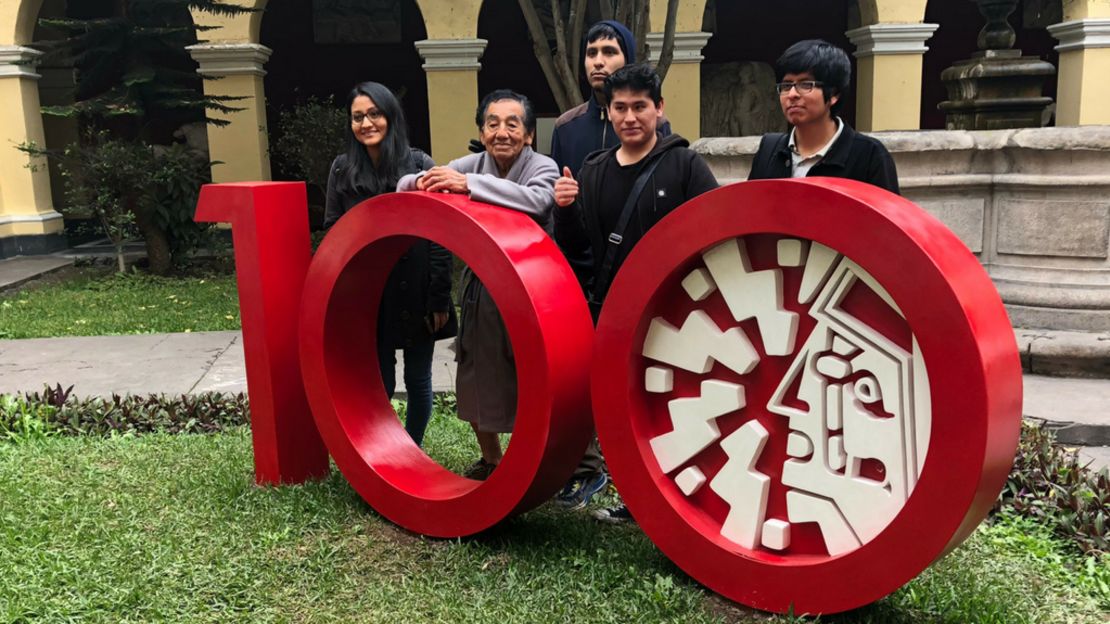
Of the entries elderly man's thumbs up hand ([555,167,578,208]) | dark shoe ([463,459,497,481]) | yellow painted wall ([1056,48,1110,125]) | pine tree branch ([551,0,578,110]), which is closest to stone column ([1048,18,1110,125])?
yellow painted wall ([1056,48,1110,125])

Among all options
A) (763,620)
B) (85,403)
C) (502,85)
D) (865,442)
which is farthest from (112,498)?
(502,85)

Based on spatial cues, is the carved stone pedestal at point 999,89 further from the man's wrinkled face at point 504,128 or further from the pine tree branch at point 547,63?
the man's wrinkled face at point 504,128

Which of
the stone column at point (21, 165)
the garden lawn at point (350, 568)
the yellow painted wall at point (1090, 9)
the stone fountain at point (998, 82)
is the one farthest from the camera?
the stone column at point (21, 165)

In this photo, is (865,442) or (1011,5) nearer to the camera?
(865,442)

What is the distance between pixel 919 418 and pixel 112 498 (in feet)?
9.96

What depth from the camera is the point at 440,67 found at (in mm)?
12039

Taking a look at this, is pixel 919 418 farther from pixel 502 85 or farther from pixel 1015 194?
pixel 502 85

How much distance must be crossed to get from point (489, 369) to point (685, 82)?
9654 mm

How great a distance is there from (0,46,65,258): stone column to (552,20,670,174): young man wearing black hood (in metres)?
10.3

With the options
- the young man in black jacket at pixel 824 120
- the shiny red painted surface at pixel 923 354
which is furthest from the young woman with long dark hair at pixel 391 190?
the young man in black jacket at pixel 824 120

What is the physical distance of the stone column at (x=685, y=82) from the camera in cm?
1209

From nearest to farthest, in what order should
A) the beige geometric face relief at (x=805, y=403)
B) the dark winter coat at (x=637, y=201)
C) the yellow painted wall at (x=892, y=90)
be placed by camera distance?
1. the beige geometric face relief at (x=805, y=403)
2. the dark winter coat at (x=637, y=201)
3. the yellow painted wall at (x=892, y=90)

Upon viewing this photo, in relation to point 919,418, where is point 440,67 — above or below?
above

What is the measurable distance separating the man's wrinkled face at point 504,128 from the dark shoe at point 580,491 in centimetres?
130
